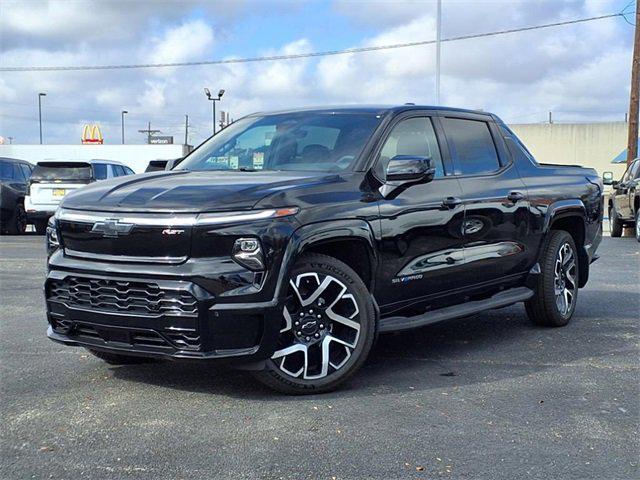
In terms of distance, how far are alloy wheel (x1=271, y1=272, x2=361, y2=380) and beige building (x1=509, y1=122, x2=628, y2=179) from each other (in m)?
47.3

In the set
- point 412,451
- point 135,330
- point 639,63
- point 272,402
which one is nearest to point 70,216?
point 135,330

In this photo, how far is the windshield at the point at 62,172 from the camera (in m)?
16.7

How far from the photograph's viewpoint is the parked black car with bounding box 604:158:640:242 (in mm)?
16078

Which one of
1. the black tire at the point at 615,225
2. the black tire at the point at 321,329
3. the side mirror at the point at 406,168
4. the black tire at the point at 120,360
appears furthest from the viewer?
the black tire at the point at 615,225

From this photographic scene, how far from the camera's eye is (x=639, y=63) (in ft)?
74.8

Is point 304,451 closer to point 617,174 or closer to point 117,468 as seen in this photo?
point 117,468

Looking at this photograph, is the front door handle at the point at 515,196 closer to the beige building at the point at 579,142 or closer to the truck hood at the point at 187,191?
the truck hood at the point at 187,191

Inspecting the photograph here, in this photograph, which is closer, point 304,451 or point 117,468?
point 117,468

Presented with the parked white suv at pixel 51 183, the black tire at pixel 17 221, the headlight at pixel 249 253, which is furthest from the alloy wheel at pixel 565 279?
the black tire at pixel 17 221

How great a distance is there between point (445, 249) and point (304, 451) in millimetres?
2217

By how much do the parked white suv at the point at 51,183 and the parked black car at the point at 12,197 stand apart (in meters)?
0.32

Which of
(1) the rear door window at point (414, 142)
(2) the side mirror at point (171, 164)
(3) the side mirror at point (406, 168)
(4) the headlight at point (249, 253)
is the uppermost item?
(1) the rear door window at point (414, 142)

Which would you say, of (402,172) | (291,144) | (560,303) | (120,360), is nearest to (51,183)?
(120,360)

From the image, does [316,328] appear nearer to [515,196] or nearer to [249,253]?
[249,253]
